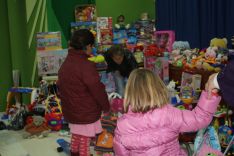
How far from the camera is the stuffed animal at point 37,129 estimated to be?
386 cm

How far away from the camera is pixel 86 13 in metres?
5.29

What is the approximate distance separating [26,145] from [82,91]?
133cm

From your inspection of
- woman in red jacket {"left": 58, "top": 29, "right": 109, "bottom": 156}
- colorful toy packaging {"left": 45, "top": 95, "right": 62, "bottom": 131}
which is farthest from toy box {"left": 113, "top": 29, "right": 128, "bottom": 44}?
woman in red jacket {"left": 58, "top": 29, "right": 109, "bottom": 156}

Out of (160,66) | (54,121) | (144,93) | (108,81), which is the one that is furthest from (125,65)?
(144,93)

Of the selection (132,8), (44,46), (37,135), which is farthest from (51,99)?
(132,8)

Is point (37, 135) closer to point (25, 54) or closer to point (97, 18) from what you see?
point (25, 54)

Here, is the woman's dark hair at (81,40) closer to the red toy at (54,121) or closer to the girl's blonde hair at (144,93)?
the girl's blonde hair at (144,93)

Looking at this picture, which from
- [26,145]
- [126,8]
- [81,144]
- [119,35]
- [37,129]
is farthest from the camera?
[126,8]

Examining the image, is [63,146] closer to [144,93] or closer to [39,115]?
[39,115]

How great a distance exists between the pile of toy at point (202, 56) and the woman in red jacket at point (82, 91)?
1.26m

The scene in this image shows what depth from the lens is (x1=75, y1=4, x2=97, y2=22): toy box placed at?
208 inches

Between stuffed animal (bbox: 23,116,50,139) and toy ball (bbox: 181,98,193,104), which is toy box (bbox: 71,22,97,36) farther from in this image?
toy ball (bbox: 181,98,193,104)

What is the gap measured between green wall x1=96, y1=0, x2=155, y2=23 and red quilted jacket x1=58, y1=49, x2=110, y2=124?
122 inches

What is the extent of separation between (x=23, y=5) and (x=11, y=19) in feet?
0.90
